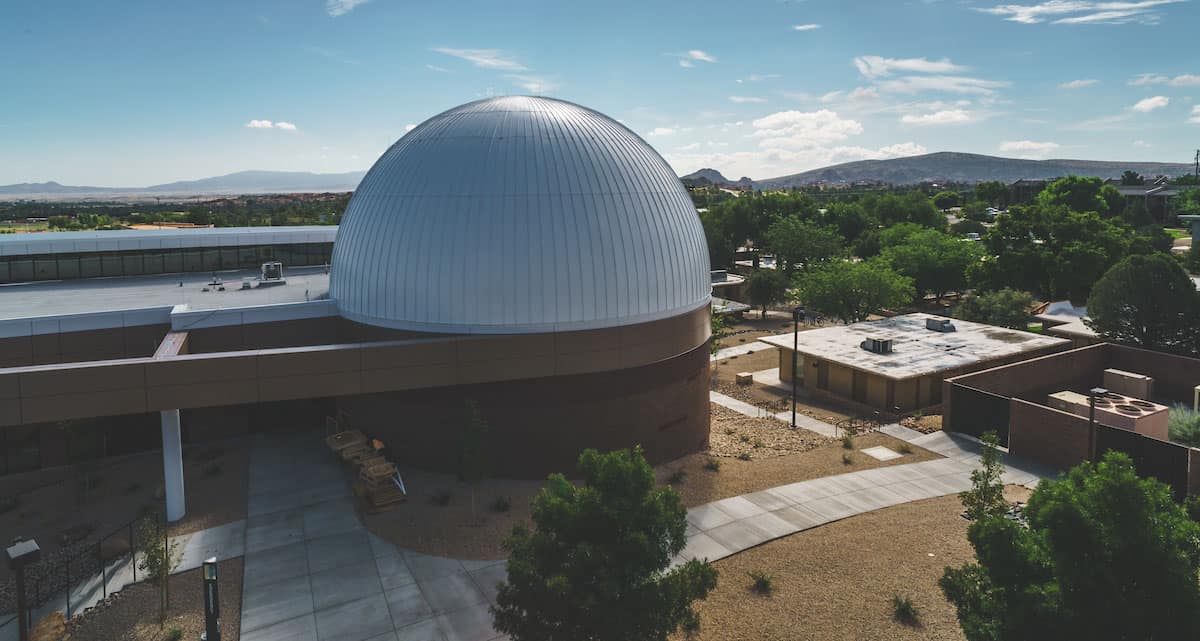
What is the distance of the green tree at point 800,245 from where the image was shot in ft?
247

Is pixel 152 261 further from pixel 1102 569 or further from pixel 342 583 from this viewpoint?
pixel 1102 569

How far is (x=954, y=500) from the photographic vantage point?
24.3m

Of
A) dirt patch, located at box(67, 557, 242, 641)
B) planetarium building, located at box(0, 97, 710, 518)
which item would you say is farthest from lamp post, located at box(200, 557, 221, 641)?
planetarium building, located at box(0, 97, 710, 518)

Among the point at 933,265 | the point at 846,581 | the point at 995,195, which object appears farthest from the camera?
the point at 995,195

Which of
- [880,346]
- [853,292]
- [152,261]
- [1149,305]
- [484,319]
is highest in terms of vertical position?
[152,261]

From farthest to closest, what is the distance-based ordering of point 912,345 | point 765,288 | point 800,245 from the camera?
point 800,245 < point 765,288 < point 912,345

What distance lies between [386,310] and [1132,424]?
30.7 meters

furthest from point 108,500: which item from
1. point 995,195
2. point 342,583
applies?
point 995,195

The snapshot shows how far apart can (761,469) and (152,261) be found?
3514cm

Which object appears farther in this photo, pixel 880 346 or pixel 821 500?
pixel 880 346

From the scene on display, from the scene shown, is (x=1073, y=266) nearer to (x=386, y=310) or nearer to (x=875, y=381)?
(x=875, y=381)

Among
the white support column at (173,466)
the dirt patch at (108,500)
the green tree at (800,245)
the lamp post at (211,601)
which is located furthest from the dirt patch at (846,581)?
the green tree at (800,245)

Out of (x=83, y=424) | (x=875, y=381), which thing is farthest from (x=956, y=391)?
(x=83, y=424)

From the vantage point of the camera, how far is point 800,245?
247ft
